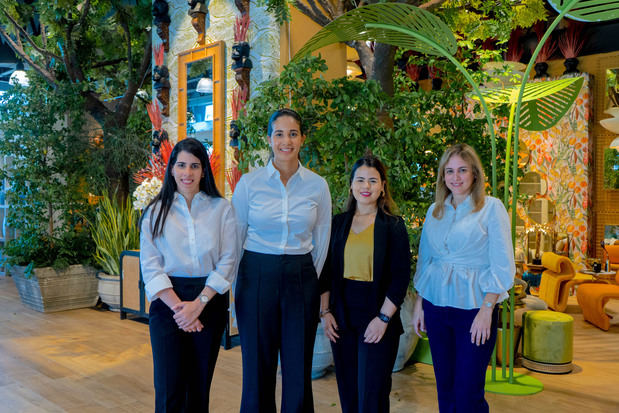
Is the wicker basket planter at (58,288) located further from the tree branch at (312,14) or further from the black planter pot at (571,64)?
the black planter pot at (571,64)

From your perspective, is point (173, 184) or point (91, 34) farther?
point (91, 34)

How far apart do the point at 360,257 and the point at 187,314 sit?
2.43 feet

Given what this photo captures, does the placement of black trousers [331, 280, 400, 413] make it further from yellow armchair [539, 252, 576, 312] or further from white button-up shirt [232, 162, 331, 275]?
yellow armchair [539, 252, 576, 312]

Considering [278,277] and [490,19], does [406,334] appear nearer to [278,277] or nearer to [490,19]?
[278,277]

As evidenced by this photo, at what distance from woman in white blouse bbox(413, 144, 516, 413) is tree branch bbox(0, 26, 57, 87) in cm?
559

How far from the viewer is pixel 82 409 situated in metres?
3.09

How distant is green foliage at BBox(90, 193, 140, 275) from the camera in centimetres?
561

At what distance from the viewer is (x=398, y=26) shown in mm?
2930

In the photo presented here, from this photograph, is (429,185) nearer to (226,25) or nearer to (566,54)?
(226,25)

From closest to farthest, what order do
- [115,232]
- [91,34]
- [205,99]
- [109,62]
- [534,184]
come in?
[205,99] < [115,232] < [91,34] < [109,62] < [534,184]

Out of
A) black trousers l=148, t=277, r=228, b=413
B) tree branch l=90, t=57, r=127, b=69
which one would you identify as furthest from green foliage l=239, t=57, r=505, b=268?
tree branch l=90, t=57, r=127, b=69

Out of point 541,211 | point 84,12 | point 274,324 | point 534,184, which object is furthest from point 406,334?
point 534,184

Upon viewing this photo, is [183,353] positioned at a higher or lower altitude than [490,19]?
lower

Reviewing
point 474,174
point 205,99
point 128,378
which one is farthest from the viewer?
point 205,99
